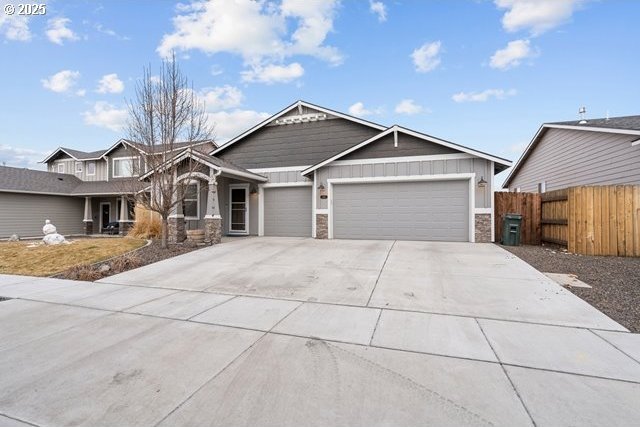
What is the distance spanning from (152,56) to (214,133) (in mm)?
3019

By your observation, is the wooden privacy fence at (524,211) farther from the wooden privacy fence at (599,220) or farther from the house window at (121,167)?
the house window at (121,167)

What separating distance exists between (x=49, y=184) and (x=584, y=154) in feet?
94.1

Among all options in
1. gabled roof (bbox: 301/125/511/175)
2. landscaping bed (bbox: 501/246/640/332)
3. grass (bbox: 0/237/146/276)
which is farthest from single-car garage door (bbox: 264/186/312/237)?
landscaping bed (bbox: 501/246/640/332)

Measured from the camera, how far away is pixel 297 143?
47.1ft

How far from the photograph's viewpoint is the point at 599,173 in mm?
11523

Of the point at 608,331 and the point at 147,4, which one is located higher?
the point at 147,4

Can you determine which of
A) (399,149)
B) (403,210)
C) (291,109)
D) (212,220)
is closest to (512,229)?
(403,210)

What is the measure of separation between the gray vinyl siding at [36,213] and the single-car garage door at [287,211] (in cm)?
1519

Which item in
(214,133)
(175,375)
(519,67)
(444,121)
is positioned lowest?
(175,375)

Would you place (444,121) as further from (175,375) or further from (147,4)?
(175,375)

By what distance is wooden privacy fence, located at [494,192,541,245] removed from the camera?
37.1 ft

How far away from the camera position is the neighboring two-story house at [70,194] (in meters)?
17.7

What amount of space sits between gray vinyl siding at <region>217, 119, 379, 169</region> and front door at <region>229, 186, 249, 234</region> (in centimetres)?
131

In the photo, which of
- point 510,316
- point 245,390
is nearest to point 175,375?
point 245,390
